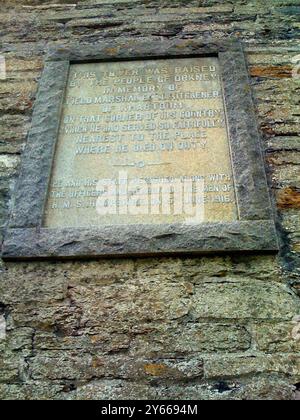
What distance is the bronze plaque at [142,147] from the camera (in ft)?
7.05

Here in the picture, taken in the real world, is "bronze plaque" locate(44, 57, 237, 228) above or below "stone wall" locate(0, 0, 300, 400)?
above

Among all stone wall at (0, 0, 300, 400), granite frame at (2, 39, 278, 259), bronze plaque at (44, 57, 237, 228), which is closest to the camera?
stone wall at (0, 0, 300, 400)

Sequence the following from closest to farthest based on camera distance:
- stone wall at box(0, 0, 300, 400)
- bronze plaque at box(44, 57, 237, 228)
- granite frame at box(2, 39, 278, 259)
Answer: stone wall at box(0, 0, 300, 400), granite frame at box(2, 39, 278, 259), bronze plaque at box(44, 57, 237, 228)

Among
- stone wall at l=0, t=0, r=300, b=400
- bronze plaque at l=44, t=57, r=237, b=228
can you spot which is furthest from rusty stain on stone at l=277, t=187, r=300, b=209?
bronze plaque at l=44, t=57, r=237, b=228

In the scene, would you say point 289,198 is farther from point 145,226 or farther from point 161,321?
point 161,321

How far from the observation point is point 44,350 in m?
1.80

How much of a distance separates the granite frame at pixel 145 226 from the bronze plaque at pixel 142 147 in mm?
50

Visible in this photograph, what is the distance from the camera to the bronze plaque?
2.15 meters

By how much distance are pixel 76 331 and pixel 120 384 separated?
0.94 ft

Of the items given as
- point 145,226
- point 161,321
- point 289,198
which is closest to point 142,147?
point 145,226

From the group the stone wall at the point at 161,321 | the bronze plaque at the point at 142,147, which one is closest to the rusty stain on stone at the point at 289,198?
the stone wall at the point at 161,321

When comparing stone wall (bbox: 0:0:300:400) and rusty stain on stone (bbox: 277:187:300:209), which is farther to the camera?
rusty stain on stone (bbox: 277:187:300:209)

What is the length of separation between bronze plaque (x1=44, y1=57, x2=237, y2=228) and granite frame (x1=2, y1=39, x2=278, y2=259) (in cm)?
5

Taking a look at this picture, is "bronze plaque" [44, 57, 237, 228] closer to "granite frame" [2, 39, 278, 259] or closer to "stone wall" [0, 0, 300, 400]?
"granite frame" [2, 39, 278, 259]
